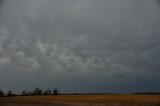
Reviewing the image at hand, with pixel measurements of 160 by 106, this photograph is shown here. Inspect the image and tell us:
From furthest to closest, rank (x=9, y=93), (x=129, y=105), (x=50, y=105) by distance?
(x=9, y=93), (x=50, y=105), (x=129, y=105)

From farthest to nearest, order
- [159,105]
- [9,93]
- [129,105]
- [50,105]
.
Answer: [9,93] → [50,105] → [129,105] → [159,105]

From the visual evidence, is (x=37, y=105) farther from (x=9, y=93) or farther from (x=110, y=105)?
(x=9, y=93)

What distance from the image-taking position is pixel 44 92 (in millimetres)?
76750

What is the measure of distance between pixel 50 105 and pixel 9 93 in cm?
3585

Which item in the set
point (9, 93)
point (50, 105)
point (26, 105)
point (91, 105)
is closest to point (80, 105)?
point (91, 105)

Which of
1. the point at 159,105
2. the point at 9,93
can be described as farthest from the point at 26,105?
the point at 9,93

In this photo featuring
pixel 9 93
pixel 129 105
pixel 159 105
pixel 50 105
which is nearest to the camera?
pixel 159 105

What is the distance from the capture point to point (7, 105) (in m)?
39.7

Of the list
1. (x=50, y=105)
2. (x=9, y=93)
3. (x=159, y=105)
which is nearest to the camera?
(x=159, y=105)

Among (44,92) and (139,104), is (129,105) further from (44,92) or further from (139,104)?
(44,92)

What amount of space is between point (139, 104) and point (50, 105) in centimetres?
981

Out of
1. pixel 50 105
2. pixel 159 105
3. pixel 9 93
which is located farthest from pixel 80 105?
pixel 9 93

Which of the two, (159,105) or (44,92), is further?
(44,92)

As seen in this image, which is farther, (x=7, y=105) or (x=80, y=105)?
(x=7, y=105)
